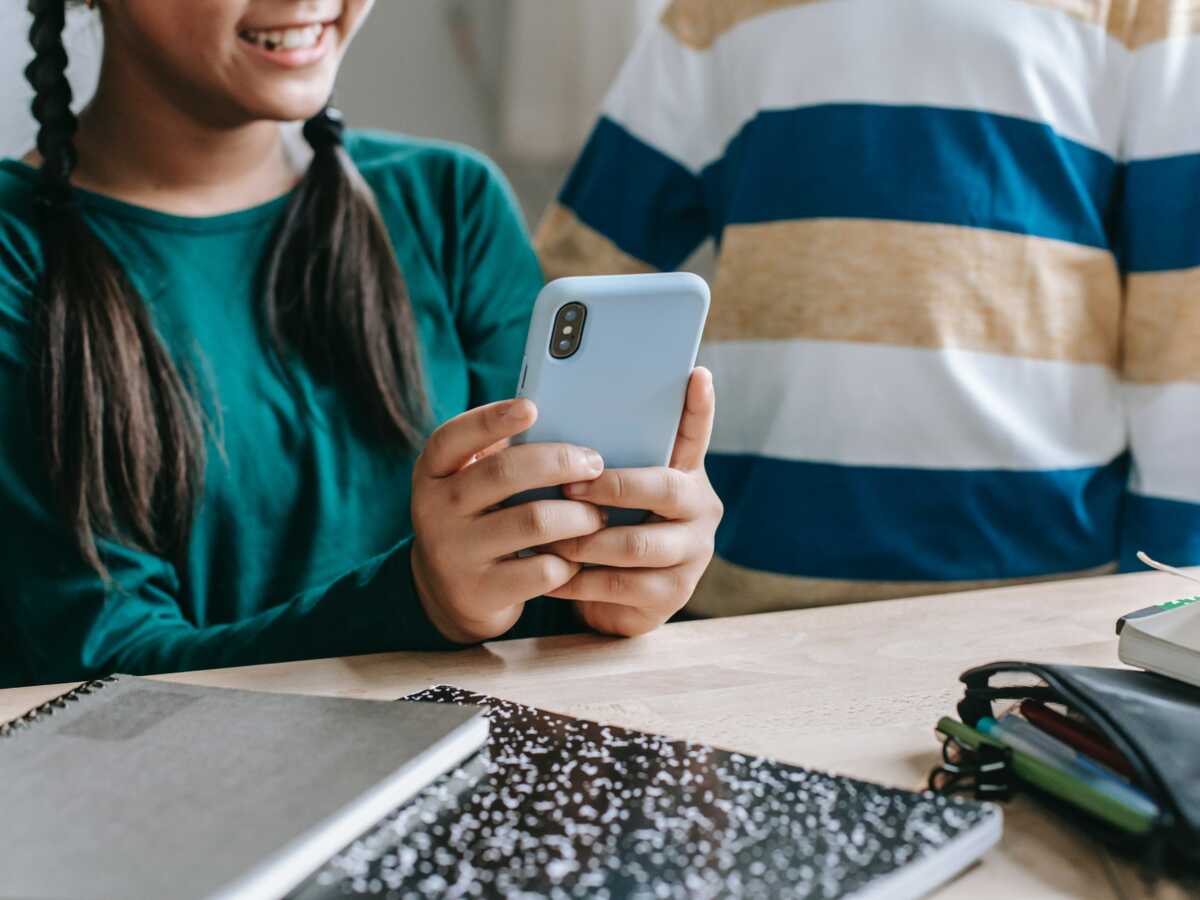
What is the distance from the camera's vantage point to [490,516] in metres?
0.64

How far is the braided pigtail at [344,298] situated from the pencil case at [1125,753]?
0.54 metres

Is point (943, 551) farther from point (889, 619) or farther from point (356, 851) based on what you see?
point (356, 851)

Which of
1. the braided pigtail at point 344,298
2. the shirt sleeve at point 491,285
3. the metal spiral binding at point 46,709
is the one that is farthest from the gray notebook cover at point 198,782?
the shirt sleeve at point 491,285

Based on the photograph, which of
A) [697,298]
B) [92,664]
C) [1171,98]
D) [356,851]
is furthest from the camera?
Answer: [1171,98]

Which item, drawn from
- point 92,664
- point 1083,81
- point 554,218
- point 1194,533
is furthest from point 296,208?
point 1194,533

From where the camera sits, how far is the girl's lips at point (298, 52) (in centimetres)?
85

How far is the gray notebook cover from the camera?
1.30 feet

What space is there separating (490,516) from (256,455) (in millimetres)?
323

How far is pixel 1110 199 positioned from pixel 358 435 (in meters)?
0.66

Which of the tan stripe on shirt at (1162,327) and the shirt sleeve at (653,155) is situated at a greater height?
the shirt sleeve at (653,155)

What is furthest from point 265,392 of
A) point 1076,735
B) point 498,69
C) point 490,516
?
point 498,69

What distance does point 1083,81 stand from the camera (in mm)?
980

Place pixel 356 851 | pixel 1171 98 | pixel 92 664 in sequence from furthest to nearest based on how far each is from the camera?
1. pixel 1171 98
2. pixel 92 664
3. pixel 356 851

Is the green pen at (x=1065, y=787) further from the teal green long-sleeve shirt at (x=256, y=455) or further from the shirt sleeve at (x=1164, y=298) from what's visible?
the shirt sleeve at (x=1164, y=298)
